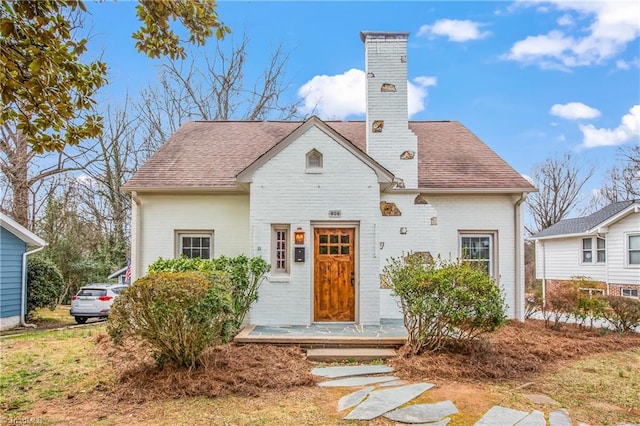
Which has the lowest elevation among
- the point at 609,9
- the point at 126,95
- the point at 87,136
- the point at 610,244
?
the point at 610,244

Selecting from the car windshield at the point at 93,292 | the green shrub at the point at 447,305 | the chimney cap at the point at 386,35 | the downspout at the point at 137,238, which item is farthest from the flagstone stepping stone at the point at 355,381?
the car windshield at the point at 93,292

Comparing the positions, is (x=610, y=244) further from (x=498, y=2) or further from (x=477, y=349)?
(x=477, y=349)

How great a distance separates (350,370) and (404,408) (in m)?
1.62

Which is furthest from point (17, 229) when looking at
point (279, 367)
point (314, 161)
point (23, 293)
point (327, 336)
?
point (279, 367)

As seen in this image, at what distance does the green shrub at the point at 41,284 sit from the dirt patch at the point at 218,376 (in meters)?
8.49

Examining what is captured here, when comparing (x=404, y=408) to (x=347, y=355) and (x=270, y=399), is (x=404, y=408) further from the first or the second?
(x=347, y=355)

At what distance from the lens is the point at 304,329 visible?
336 inches

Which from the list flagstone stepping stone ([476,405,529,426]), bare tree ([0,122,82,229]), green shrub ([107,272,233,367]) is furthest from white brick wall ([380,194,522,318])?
bare tree ([0,122,82,229])

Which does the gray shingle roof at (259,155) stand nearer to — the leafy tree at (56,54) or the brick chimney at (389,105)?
the brick chimney at (389,105)

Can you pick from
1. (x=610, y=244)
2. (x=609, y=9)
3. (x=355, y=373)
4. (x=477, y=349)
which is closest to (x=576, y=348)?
(x=477, y=349)

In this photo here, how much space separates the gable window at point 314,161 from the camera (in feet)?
30.6

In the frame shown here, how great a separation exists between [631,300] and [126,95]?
22609 mm

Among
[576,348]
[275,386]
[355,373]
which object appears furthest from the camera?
[576,348]

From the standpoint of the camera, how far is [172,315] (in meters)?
5.74
